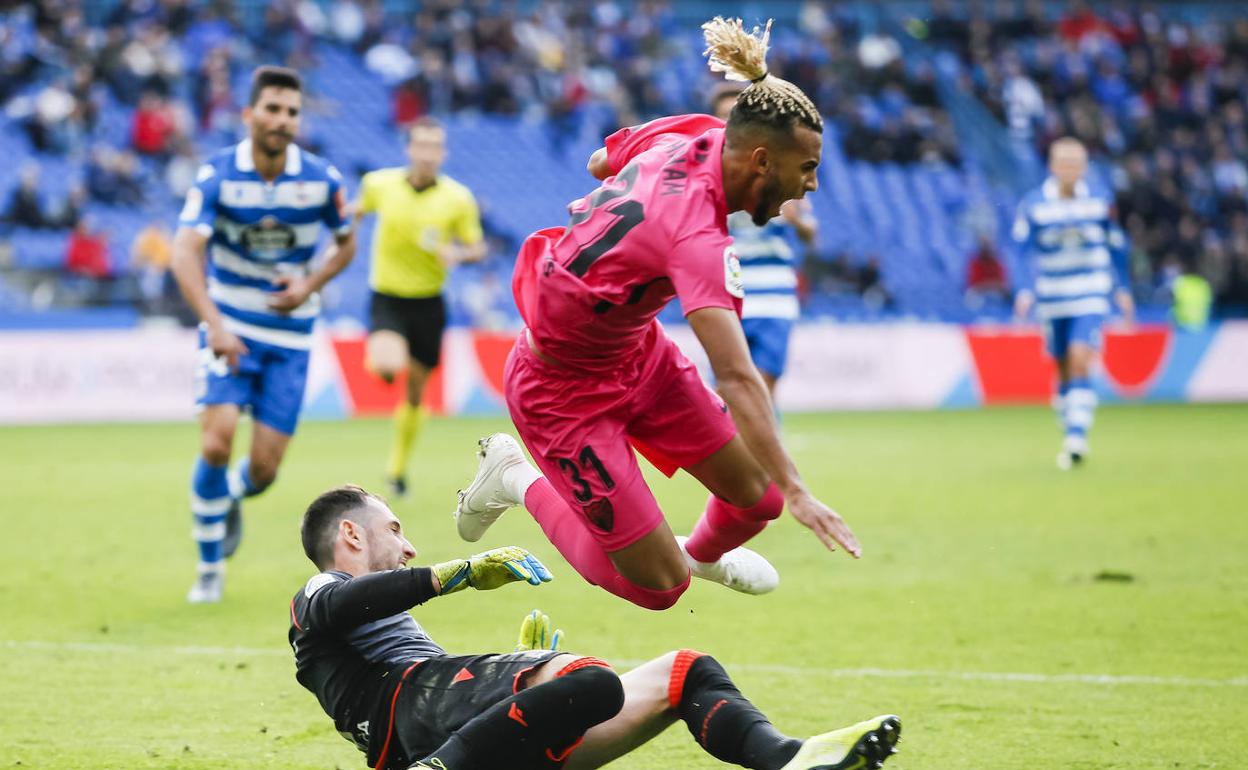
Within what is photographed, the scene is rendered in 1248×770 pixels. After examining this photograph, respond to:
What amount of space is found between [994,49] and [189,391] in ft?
66.4

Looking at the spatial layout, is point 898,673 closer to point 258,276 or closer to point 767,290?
point 258,276

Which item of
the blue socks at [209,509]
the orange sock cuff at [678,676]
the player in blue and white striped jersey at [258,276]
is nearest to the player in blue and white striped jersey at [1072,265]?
the player in blue and white striped jersey at [258,276]

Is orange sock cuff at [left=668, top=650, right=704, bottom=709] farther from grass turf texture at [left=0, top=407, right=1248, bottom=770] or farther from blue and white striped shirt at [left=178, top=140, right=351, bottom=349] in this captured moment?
blue and white striped shirt at [left=178, top=140, right=351, bottom=349]

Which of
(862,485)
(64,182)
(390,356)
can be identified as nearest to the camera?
(390,356)

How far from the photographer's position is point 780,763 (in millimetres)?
4133

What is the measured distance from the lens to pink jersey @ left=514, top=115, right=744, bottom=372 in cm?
464

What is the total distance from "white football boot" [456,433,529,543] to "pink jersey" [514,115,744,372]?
75cm

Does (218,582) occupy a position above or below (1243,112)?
below

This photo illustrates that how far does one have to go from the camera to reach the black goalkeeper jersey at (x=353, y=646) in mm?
4316

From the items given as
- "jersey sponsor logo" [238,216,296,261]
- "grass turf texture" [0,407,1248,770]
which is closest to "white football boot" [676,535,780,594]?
"grass turf texture" [0,407,1248,770]

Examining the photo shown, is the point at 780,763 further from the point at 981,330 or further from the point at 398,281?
the point at 981,330

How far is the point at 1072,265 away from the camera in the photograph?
562 inches

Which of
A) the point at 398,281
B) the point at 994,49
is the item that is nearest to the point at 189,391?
the point at 398,281

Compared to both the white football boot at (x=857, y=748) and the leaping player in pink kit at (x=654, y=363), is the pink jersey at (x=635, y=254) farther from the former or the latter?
the white football boot at (x=857, y=748)
